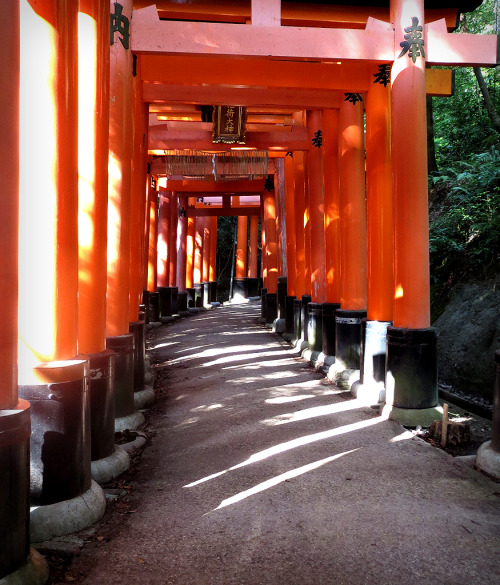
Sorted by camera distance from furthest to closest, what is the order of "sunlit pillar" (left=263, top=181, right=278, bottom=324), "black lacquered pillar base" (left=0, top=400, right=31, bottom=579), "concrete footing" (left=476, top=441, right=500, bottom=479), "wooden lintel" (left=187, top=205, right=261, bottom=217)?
"wooden lintel" (left=187, top=205, right=261, bottom=217), "sunlit pillar" (left=263, top=181, right=278, bottom=324), "concrete footing" (left=476, top=441, right=500, bottom=479), "black lacquered pillar base" (left=0, top=400, right=31, bottom=579)

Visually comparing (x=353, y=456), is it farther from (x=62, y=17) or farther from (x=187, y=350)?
(x=187, y=350)

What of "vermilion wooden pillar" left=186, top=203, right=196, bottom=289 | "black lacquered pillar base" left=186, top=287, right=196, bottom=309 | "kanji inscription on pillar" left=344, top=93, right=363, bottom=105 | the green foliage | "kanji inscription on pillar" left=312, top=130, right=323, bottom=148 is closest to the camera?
Answer: "kanji inscription on pillar" left=344, top=93, right=363, bottom=105

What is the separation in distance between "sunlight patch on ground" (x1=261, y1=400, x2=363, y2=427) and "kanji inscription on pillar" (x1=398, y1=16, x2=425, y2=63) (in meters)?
3.71

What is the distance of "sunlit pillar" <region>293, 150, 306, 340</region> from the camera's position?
39.3 ft

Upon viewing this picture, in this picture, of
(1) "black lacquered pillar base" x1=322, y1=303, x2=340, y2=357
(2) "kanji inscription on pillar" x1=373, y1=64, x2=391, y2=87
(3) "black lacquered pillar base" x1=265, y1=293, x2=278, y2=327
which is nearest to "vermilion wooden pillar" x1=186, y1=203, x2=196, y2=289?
(3) "black lacquered pillar base" x1=265, y1=293, x2=278, y2=327

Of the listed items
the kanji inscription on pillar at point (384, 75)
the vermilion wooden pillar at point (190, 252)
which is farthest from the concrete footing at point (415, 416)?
the vermilion wooden pillar at point (190, 252)

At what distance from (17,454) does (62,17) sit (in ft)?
7.93

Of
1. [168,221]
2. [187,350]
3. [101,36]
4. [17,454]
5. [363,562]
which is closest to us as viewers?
[17,454]

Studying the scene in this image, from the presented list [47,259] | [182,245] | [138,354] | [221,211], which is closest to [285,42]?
[47,259]

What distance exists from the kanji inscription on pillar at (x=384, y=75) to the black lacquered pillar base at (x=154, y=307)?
34.7 ft

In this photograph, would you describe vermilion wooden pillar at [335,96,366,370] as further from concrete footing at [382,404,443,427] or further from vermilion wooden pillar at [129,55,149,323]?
vermilion wooden pillar at [129,55,149,323]

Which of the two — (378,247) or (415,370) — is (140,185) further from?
(415,370)

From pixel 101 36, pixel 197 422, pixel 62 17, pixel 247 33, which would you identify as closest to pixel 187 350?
pixel 197 422

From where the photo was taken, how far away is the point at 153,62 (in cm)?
705
